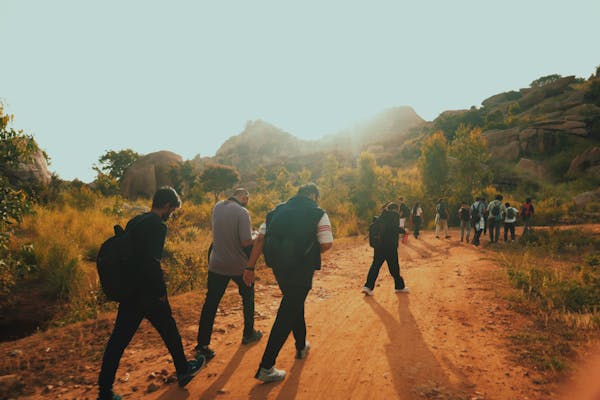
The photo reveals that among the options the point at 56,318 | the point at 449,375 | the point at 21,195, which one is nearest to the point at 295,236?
the point at 449,375

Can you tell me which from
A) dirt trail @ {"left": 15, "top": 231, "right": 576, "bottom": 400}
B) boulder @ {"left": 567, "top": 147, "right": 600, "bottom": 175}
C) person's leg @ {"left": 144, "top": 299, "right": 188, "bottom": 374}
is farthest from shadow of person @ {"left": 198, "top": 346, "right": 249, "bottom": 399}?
boulder @ {"left": 567, "top": 147, "right": 600, "bottom": 175}

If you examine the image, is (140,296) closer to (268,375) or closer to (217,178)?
(268,375)

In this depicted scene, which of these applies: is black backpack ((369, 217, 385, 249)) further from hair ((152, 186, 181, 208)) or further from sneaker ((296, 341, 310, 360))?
hair ((152, 186, 181, 208))

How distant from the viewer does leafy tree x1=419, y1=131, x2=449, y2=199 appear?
24.6 m

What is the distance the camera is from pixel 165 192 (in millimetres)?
3348

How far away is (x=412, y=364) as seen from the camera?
12.3 ft

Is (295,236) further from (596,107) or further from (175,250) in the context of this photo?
(596,107)

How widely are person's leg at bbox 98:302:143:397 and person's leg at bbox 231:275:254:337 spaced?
1.34 m

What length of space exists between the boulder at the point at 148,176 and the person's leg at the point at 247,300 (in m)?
35.7

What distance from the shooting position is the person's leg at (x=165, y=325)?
3084mm

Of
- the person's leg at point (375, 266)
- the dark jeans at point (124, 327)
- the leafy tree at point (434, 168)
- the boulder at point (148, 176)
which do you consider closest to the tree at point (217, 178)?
the boulder at point (148, 176)

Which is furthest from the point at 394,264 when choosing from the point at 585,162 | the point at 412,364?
the point at 585,162

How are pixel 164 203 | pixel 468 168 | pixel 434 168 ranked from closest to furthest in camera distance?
pixel 164 203 < pixel 468 168 < pixel 434 168

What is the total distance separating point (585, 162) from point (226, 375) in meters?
37.3
